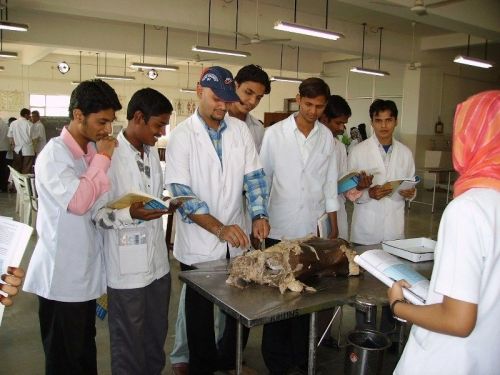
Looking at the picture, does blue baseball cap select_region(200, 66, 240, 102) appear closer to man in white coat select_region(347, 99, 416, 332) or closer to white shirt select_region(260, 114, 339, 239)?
white shirt select_region(260, 114, 339, 239)

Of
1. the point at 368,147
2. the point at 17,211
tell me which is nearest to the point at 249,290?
the point at 368,147

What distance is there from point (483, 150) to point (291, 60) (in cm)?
1271

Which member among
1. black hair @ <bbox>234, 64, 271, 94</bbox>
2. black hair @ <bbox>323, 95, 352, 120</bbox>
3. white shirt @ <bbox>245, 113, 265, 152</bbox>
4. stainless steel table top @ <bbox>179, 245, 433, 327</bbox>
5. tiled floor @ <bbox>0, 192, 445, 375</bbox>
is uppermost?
black hair @ <bbox>234, 64, 271, 94</bbox>

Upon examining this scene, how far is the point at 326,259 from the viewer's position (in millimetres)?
2000

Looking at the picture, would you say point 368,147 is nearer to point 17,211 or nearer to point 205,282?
point 205,282

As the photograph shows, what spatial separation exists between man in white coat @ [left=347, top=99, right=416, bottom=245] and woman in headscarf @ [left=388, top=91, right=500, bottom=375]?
1.72 meters

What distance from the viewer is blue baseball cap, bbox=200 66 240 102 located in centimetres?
213

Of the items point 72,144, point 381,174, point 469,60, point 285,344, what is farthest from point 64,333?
point 469,60

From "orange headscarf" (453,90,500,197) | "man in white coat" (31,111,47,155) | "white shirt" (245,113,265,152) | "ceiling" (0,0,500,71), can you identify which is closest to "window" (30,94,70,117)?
"ceiling" (0,0,500,71)

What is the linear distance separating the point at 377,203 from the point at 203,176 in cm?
128

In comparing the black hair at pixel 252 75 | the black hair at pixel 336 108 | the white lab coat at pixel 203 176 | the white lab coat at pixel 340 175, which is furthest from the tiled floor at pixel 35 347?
the black hair at pixel 252 75

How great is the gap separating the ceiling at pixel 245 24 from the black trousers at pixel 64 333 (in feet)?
18.1

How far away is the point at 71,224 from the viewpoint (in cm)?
179

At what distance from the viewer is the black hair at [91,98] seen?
1.80 metres
